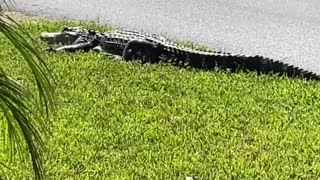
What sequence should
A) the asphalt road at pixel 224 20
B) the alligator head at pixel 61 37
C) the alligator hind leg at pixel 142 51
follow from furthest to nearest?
the asphalt road at pixel 224 20, the alligator head at pixel 61 37, the alligator hind leg at pixel 142 51

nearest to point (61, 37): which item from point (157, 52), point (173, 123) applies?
point (157, 52)

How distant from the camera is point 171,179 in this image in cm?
368

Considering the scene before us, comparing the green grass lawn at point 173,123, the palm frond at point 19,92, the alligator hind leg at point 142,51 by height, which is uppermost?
the palm frond at point 19,92

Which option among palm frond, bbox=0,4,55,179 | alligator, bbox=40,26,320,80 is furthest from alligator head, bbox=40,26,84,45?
palm frond, bbox=0,4,55,179

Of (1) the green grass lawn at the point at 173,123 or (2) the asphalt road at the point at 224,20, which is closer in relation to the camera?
(1) the green grass lawn at the point at 173,123

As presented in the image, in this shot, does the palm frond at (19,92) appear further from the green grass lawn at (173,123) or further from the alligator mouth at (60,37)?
the alligator mouth at (60,37)

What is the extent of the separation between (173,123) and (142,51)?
1.66 meters

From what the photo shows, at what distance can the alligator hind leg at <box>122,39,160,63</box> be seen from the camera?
607cm

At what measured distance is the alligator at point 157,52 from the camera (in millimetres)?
5691

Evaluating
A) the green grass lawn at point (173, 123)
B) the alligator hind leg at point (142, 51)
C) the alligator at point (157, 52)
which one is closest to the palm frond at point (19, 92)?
the green grass lawn at point (173, 123)

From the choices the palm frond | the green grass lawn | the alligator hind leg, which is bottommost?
the green grass lawn

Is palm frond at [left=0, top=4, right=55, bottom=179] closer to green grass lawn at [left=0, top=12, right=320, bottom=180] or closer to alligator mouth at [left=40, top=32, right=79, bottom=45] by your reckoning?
green grass lawn at [left=0, top=12, right=320, bottom=180]

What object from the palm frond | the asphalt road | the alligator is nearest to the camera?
the palm frond

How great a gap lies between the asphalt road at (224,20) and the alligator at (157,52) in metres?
0.70
